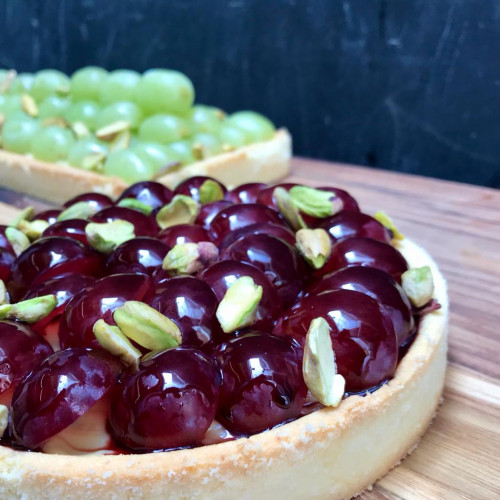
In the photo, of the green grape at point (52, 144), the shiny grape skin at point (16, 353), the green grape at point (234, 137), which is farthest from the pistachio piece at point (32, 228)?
the green grape at point (234, 137)

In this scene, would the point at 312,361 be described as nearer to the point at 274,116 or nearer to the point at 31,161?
the point at 31,161

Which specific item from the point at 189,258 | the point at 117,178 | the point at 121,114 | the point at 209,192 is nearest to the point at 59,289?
the point at 189,258

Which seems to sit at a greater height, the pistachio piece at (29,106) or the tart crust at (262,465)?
the tart crust at (262,465)

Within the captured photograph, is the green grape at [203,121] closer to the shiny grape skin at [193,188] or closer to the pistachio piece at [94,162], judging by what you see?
the pistachio piece at [94,162]

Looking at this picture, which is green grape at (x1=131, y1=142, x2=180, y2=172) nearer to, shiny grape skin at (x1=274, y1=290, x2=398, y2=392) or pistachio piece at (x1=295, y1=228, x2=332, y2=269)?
pistachio piece at (x1=295, y1=228, x2=332, y2=269)

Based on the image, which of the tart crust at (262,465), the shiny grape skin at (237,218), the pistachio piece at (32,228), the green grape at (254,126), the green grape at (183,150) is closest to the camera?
the tart crust at (262,465)
